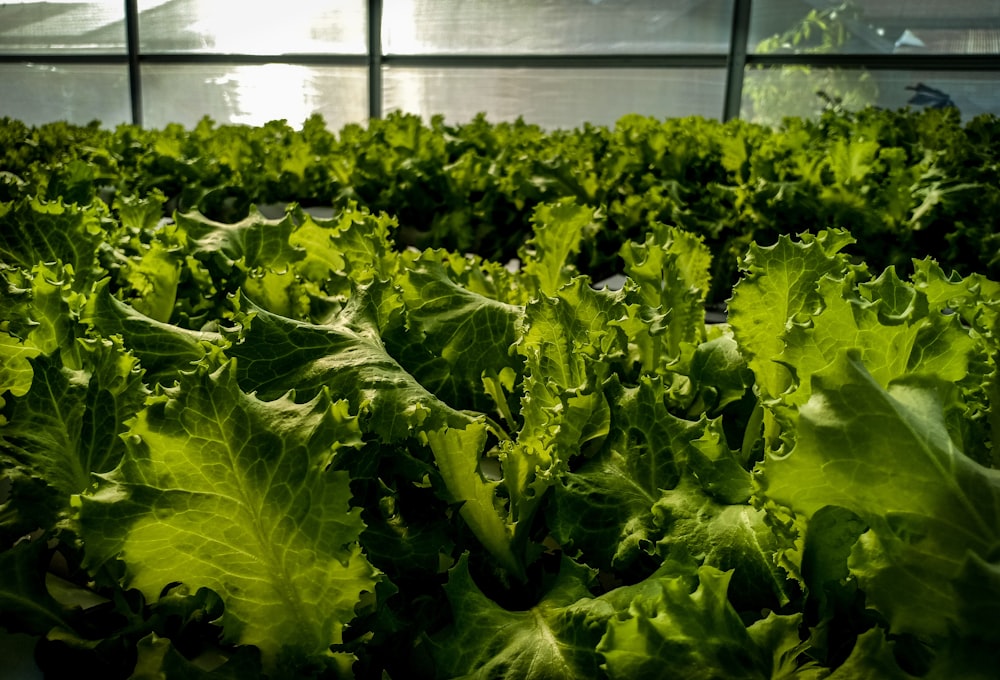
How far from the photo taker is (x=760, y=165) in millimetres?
3047

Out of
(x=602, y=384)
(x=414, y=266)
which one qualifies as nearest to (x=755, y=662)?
(x=602, y=384)

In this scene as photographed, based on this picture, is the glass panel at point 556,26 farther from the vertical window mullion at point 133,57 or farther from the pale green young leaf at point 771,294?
the pale green young leaf at point 771,294

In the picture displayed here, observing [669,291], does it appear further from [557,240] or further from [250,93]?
[250,93]

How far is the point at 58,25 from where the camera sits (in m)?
7.84

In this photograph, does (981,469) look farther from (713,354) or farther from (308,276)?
(308,276)

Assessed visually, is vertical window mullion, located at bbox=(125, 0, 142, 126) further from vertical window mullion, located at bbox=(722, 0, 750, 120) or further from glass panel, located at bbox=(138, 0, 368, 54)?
vertical window mullion, located at bbox=(722, 0, 750, 120)

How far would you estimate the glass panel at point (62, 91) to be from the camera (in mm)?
7934

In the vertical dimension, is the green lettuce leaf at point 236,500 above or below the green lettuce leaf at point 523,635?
above

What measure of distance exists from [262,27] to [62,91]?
2.04 meters

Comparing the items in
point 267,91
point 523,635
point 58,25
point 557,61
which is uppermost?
point 58,25

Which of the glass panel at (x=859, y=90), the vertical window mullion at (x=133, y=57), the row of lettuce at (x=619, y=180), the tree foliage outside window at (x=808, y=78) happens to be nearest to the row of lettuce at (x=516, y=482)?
the row of lettuce at (x=619, y=180)

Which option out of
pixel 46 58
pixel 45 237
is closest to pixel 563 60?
pixel 46 58

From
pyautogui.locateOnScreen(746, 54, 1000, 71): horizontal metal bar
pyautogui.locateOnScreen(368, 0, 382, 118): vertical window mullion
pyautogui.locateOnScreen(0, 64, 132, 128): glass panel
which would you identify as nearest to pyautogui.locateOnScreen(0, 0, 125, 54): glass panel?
pyautogui.locateOnScreen(0, 64, 132, 128): glass panel

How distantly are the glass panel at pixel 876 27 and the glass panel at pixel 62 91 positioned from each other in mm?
6151
